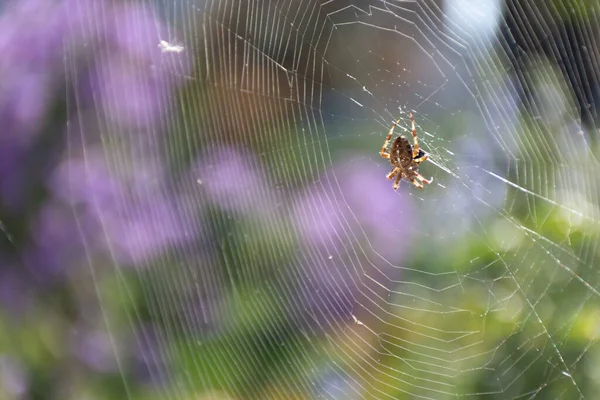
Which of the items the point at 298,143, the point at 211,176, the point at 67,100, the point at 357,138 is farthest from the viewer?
the point at 357,138

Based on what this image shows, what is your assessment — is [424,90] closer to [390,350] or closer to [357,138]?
[357,138]

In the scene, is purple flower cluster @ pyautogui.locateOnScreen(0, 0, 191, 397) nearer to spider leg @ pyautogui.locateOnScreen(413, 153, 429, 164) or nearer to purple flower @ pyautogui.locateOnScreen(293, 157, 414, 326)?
purple flower @ pyautogui.locateOnScreen(293, 157, 414, 326)

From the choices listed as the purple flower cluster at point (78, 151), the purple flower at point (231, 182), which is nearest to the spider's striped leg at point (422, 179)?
the purple flower at point (231, 182)

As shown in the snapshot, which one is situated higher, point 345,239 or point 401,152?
point 401,152

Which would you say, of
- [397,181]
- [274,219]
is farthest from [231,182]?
[397,181]

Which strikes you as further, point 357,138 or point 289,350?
point 357,138

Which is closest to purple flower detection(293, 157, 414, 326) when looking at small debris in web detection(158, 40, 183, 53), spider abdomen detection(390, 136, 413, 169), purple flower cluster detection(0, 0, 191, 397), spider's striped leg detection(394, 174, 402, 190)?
spider's striped leg detection(394, 174, 402, 190)

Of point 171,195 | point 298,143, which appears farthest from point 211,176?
point 298,143

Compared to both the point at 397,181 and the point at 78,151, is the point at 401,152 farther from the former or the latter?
the point at 78,151
